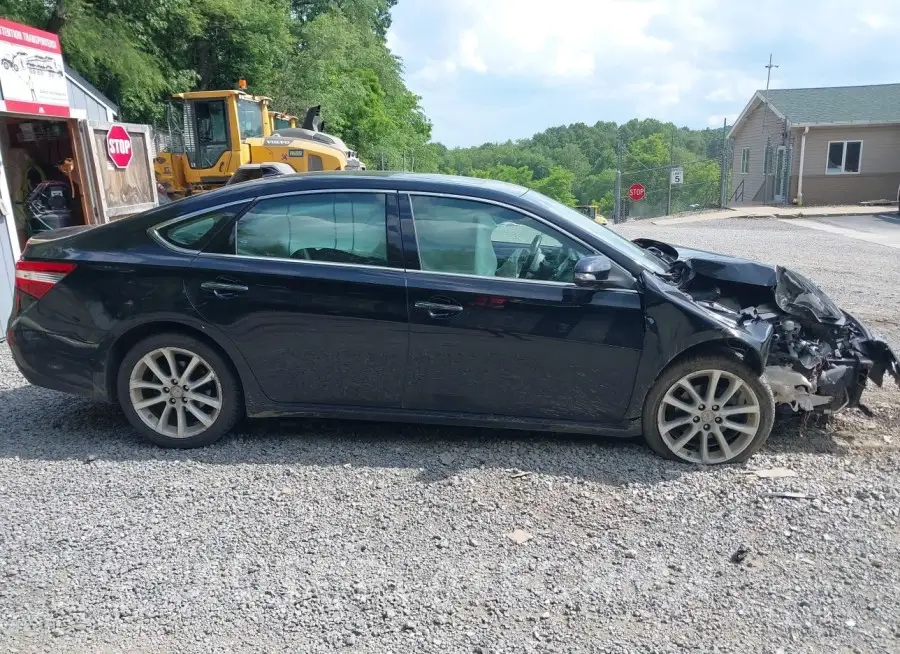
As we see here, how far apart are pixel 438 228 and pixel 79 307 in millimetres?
2226

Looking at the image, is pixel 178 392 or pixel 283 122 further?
pixel 283 122

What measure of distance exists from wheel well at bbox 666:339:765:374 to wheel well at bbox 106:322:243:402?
2645mm

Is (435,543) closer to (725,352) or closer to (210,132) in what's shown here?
(725,352)

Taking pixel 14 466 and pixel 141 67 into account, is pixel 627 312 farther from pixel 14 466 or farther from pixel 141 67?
pixel 141 67

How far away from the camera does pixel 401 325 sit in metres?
4.21

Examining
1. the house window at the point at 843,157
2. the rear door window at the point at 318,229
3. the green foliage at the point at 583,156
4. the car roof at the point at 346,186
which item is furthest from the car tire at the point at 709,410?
the green foliage at the point at 583,156

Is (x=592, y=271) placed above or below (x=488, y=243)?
below

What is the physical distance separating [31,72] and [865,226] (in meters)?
21.6

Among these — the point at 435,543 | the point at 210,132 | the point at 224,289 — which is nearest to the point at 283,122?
the point at 210,132

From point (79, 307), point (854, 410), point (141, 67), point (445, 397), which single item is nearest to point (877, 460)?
point (854, 410)

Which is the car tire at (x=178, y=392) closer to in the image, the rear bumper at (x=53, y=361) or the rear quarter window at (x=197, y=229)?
the rear bumper at (x=53, y=361)

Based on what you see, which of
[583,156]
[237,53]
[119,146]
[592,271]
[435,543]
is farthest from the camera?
[583,156]

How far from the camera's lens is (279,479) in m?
4.04

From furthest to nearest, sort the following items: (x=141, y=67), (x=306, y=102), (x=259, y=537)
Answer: (x=306, y=102), (x=141, y=67), (x=259, y=537)
